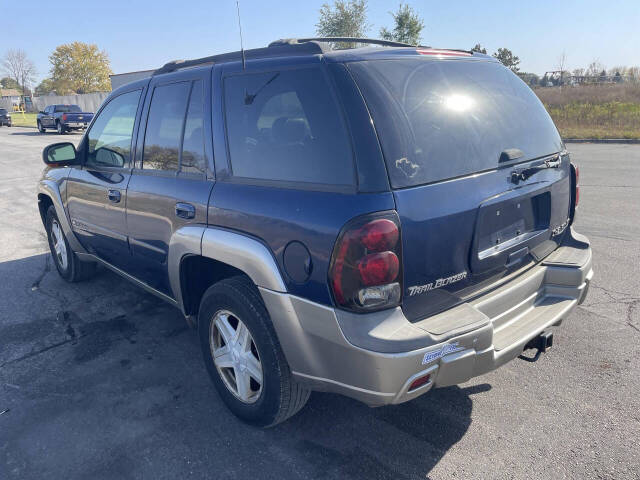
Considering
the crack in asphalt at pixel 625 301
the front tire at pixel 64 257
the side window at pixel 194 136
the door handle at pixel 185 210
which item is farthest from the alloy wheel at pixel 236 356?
the crack in asphalt at pixel 625 301

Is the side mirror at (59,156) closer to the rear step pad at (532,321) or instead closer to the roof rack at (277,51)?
the roof rack at (277,51)

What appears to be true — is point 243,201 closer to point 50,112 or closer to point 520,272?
point 520,272

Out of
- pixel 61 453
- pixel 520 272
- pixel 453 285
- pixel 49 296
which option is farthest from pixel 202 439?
pixel 49 296

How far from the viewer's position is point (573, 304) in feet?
9.18

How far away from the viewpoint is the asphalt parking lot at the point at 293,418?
2.47 meters

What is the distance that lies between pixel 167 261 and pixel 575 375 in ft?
8.84

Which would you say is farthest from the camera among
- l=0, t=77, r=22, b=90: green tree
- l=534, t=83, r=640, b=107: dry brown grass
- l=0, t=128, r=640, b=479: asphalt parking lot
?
l=0, t=77, r=22, b=90: green tree

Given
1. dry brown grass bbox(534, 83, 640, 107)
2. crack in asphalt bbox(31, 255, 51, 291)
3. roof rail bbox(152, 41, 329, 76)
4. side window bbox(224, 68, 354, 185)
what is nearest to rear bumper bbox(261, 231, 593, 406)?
side window bbox(224, 68, 354, 185)

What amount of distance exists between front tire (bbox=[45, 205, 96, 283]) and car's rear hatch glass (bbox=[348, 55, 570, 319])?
3.86 meters

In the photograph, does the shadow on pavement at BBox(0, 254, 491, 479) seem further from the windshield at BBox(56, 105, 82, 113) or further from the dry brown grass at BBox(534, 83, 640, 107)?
the windshield at BBox(56, 105, 82, 113)

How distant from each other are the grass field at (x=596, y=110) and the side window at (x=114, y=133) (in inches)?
706

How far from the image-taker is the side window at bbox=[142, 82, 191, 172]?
3.09 meters

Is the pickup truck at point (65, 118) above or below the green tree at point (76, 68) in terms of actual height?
below

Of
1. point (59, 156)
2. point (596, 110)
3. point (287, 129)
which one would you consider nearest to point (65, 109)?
point (59, 156)
